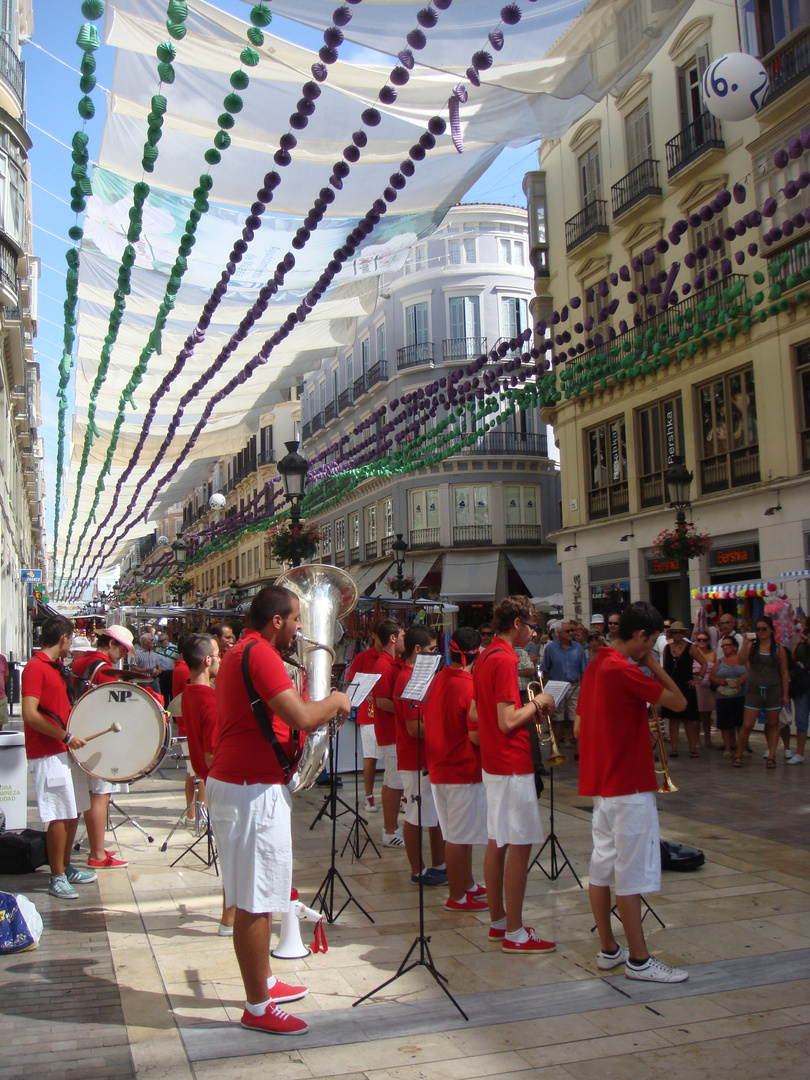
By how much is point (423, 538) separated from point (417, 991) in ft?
Result: 102

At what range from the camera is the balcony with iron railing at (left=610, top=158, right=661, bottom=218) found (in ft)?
71.7

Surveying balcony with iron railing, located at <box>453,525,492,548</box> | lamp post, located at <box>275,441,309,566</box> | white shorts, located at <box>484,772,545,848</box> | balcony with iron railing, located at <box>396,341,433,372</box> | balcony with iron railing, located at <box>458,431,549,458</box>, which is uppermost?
balcony with iron railing, located at <box>396,341,433,372</box>

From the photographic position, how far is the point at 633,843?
4434mm

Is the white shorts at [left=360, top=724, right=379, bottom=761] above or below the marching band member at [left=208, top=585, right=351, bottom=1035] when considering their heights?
below

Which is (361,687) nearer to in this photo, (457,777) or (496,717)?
(457,777)

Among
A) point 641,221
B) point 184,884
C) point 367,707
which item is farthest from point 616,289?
point 184,884

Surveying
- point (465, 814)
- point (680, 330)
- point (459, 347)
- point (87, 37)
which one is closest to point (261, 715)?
point (465, 814)

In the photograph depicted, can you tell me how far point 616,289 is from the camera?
76.1 ft

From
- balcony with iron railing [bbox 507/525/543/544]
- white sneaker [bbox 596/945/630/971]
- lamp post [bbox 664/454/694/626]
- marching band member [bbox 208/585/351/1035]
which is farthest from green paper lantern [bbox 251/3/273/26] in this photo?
balcony with iron railing [bbox 507/525/543/544]

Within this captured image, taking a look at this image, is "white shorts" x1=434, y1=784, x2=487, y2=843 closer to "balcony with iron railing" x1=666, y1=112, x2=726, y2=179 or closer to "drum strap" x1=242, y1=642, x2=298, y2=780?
"drum strap" x1=242, y1=642, x2=298, y2=780

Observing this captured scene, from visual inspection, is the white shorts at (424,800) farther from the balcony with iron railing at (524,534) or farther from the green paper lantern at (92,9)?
the balcony with iron railing at (524,534)

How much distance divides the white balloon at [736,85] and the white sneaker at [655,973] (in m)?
6.69

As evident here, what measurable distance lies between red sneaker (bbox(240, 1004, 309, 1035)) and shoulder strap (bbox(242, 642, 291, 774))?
3.49ft

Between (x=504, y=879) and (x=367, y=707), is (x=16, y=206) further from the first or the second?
(x=504, y=879)
